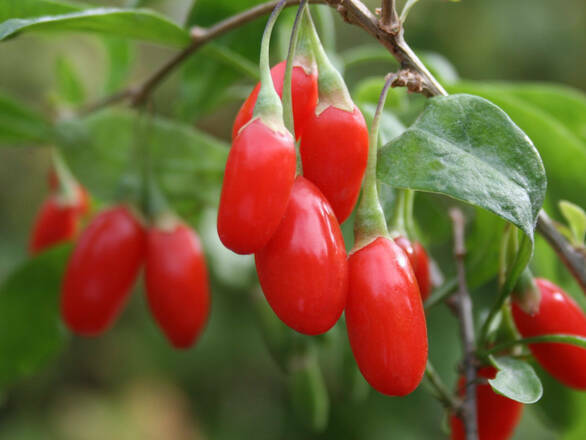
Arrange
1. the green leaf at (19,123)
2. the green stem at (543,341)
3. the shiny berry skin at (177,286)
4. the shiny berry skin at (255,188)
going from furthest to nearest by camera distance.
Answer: the green leaf at (19,123) → the shiny berry skin at (177,286) → the green stem at (543,341) → the shiny berry skin at (255,188)

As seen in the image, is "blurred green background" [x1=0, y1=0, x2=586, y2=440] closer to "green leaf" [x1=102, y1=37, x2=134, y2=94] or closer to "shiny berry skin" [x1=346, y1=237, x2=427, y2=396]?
"green leaf" [x1=102, y1=37, x2=134, y2=94]

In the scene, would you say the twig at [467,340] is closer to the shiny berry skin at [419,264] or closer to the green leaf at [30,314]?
the shiny berry skin at [419,264]

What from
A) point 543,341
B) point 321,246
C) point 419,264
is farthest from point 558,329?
point 321,246

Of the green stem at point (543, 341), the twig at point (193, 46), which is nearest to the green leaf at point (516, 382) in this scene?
the green stem at point (543, 341)

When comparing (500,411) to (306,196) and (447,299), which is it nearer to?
→ (447,299)

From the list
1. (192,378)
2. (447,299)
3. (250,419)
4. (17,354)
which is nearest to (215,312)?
(192,378)

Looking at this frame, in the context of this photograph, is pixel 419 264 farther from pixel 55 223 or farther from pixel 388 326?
pixel 55 223

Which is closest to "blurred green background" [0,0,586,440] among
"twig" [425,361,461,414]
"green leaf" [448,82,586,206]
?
"green leaf" [448,82,586,206]
